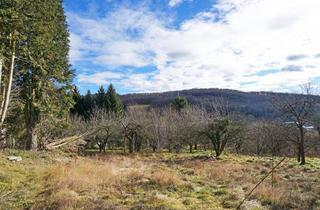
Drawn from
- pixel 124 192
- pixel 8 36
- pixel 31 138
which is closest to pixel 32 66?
pixel 8 36

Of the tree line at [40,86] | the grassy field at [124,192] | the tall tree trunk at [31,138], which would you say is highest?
the tree line at [40,86]

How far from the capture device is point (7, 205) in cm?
916

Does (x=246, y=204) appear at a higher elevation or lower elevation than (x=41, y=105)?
lower

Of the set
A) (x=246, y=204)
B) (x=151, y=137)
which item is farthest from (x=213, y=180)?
(x=151, y=137)

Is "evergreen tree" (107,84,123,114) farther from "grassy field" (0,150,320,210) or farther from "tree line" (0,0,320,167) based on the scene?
"grassy field" (0,150,320,210)

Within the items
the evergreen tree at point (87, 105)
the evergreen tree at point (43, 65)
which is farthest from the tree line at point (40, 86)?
the evergreen tree at point (87, 105)

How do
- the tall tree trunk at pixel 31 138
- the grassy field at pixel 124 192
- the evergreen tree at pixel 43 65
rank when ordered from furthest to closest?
the tall tree trunk at pixel 31 138 → the evergreen tree at pixel 43 65 → the grassy field at pixel 124 192

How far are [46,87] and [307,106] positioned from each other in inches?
752

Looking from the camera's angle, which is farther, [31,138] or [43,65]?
[31,138]

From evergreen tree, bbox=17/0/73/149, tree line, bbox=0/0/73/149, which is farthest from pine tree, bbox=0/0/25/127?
evergreen tree, bbox=17/0/73/149

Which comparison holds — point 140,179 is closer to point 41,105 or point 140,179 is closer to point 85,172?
point 85,172

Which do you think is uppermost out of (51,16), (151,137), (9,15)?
(51,16)

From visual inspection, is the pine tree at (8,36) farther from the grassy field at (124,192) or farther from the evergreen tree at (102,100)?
the evergreen tree at (102,100)

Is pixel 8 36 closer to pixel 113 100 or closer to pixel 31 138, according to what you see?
pixel 31 138
